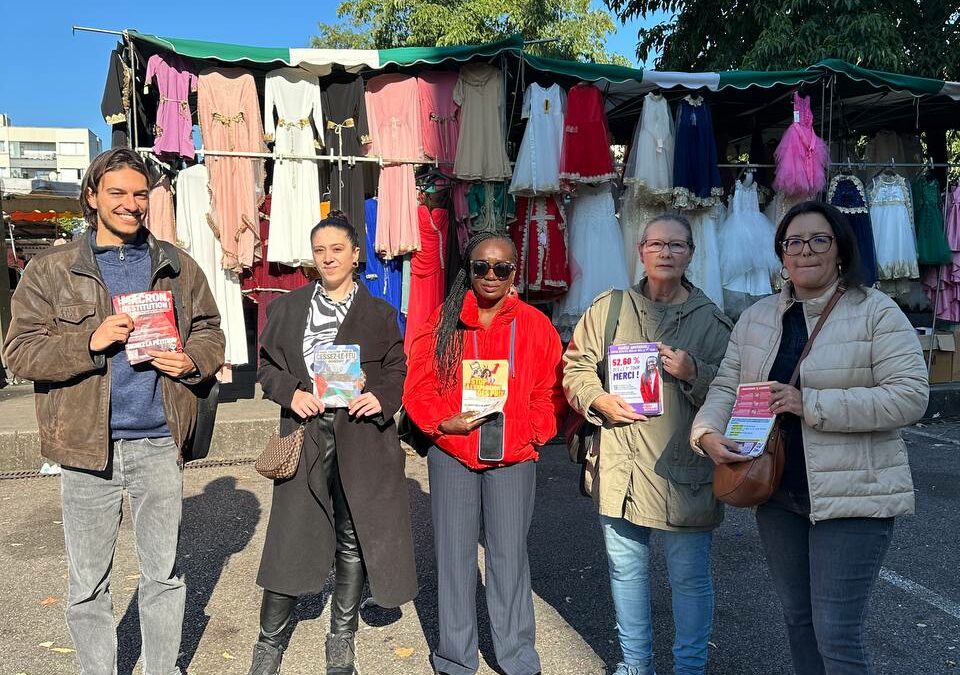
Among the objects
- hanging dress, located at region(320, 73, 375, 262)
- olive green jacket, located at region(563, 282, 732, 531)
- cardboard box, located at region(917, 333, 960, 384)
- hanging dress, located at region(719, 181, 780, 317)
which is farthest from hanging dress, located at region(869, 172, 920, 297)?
olive green jacket, located at region(563, 282, 732, 531)

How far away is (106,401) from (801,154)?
7.20 metres

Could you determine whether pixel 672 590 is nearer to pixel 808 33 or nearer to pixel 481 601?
pixel 481 601

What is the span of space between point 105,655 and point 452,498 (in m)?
1.41

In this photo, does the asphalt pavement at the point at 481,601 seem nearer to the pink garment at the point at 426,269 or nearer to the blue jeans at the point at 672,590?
the blue jeans at the point at 672,590

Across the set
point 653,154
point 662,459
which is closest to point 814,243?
point 662,459

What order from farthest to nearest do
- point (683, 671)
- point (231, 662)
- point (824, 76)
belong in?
point (824, 76) → point (231, 662) → point (683, 671)

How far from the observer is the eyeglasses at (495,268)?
2.96 meters

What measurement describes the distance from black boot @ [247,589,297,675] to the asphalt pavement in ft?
1.03

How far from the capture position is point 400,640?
3578mm

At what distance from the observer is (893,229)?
8281 millimetres

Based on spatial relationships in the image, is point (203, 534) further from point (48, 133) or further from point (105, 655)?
point (48, 133)

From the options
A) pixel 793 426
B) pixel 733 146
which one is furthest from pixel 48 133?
pixel 793 426

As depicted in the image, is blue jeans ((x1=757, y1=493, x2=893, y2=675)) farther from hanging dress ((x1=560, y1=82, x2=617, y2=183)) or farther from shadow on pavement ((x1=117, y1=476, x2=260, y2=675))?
hanging dress ((x1=560, y1=82, x2=617, y2=183))

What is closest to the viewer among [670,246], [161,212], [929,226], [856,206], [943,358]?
[670,246]
